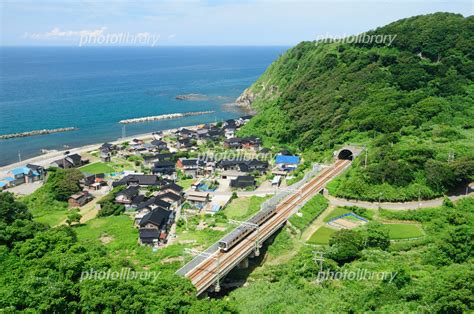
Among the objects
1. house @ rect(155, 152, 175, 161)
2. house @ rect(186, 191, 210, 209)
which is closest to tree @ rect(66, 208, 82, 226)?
house @ rect(186, 191, 210, 209)

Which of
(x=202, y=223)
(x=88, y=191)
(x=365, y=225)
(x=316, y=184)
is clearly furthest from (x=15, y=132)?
(x=365, y=225)

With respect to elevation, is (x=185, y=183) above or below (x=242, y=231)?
below

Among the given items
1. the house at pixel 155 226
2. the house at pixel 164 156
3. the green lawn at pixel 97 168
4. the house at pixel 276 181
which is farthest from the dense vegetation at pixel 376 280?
the green lawn at pixel 97 168

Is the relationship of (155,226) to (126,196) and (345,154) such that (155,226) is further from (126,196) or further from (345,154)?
(345,154)

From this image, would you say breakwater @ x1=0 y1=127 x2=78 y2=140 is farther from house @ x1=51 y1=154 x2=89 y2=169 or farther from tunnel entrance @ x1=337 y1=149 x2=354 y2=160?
tunnel entrance @ x1=337 y1=149 x2=354 y2=160

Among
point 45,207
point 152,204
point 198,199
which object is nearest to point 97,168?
point 45,207

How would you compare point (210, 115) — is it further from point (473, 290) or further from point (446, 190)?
point (473, 290)
